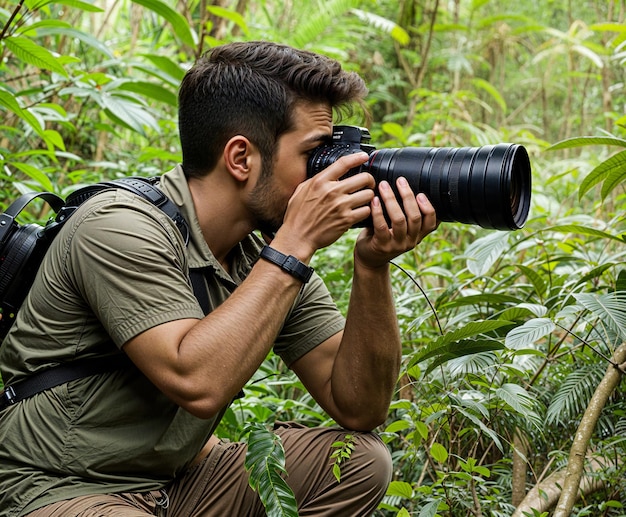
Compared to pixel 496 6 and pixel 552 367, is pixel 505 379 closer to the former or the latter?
pixel 552 367

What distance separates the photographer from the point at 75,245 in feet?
5.53

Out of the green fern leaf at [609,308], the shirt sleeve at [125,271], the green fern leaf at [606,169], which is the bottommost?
the shirt sleeve at [125,271]

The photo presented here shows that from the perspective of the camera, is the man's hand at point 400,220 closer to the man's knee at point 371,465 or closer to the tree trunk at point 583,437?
the man's knee at point 371,465

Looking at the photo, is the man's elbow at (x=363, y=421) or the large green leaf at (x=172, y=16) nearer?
the man's elbow at (x=363, y=421)

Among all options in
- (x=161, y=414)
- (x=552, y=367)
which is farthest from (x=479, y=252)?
(x=161, y=414)

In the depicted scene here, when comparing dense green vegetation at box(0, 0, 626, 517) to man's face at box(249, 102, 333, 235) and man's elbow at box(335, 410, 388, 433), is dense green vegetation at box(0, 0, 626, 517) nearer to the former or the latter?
man's elbow at box(335, 410, 388, 433)

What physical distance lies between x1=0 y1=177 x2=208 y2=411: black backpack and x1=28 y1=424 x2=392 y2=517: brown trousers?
0.35 metres

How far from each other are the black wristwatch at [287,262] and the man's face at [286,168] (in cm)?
24

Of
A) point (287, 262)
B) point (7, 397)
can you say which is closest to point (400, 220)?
point (287, 262)

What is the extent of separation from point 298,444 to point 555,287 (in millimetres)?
1017

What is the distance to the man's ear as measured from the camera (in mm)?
1901

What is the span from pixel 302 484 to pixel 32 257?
894mm

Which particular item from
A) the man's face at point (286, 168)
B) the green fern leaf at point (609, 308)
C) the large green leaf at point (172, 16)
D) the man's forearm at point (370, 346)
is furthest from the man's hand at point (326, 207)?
the large green leaf at point (172, 16)

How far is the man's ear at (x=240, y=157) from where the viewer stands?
1.90m
